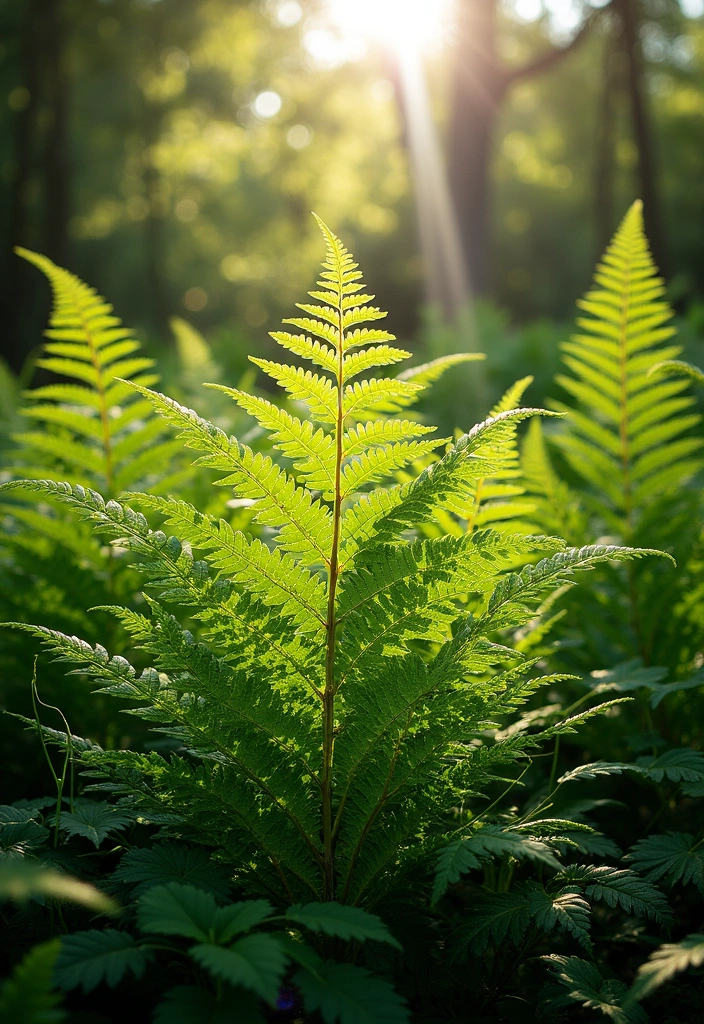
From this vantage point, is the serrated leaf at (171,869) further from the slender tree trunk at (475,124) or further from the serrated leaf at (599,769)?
the slender tree trunk at (475,124)

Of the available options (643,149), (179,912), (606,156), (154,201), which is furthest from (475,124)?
(154,201)

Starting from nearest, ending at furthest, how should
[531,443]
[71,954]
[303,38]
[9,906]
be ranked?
[71,954]
[9,906]
[531,443]
[303,38]

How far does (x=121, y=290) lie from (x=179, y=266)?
5833 millimetres

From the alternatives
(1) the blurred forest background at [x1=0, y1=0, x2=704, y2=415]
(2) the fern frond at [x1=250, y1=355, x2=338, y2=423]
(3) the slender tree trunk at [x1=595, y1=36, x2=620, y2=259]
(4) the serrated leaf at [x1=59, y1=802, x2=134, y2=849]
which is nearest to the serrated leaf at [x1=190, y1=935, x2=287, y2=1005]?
(4) the serrated leaf at [x1=59, y1=802, x2=134, y2=849]

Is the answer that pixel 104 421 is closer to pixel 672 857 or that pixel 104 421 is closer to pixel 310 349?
pixel 310 349

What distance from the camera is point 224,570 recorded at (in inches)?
45.0

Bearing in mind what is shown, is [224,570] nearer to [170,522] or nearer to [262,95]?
[170,522]

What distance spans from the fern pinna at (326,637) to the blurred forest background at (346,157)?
12.3 ft

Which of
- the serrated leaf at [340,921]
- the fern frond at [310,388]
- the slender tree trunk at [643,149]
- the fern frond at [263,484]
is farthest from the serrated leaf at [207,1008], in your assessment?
the slender tree trunk at [643,149]

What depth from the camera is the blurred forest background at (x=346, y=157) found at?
1137cm

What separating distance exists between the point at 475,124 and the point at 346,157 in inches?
769

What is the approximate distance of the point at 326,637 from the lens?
1.21m

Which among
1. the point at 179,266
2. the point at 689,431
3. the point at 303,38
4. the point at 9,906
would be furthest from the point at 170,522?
the point at 179,266

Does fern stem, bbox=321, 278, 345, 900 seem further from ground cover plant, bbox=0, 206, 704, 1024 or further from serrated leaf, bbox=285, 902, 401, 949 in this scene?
serrated leaf, bbox=285, 902, 401, 949
